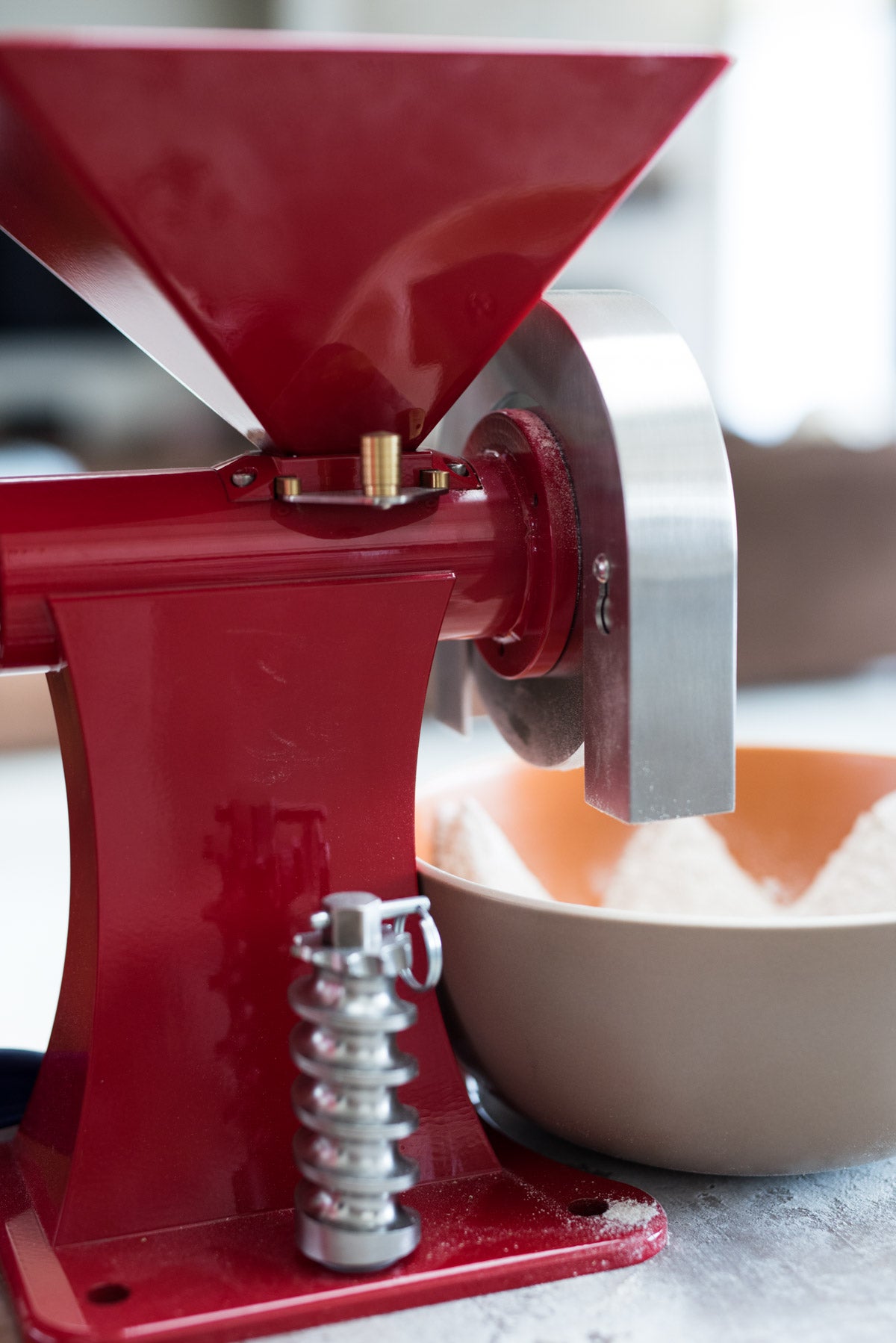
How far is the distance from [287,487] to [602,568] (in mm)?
147

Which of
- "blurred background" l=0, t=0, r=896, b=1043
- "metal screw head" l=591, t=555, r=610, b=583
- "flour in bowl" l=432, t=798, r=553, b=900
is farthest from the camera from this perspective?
"blurred background" l=0, t=0, r=896, b=1043

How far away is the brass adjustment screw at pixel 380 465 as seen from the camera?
0.61m

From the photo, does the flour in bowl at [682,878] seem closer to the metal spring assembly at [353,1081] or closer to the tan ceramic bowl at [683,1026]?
the tan ceramic bowl at [683,1026]

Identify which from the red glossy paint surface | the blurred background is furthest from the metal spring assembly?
the blurred background

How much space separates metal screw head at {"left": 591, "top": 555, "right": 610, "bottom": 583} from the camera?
0.62m

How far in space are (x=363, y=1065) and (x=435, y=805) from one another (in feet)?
0.96

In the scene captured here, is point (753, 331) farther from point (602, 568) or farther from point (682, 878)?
point (602, 568)

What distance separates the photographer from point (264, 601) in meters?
0.62

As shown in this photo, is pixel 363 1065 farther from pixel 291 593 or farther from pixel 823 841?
pixel 823 841

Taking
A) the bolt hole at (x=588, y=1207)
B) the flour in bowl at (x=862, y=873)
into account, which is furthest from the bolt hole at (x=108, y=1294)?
the flour in bowl at (x=862, y=873)

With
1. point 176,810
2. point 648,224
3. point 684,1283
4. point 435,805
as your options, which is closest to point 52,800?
point 435,805

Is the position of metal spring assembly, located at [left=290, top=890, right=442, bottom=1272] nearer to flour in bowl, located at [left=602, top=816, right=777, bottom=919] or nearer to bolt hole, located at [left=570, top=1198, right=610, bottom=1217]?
bolt hole, located at [left=570, top=1198, right=610, bottom=1217]

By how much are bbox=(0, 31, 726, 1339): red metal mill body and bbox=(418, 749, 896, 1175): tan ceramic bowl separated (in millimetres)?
34

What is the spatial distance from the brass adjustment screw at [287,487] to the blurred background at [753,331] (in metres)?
0.42
